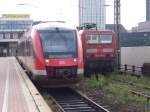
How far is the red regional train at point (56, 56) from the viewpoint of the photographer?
20875 millimetres

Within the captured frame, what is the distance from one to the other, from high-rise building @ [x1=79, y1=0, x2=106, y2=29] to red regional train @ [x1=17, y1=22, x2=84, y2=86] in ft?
73.1

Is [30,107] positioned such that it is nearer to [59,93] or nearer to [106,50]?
[59,93]

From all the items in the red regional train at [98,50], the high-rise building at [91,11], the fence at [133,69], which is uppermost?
the high-rise building at [91,11]

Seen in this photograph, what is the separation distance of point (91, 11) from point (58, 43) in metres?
26.6

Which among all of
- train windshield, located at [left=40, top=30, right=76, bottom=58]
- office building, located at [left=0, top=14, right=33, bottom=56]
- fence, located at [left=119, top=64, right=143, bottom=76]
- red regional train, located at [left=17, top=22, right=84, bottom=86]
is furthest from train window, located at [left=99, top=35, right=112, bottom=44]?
office building, located at [left=0, top=14, right=33, bottom=56]

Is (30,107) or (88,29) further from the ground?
(88,29)

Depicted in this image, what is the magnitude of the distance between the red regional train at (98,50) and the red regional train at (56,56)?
9.81 metres

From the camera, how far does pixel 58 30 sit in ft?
72.8

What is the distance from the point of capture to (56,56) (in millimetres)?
21188

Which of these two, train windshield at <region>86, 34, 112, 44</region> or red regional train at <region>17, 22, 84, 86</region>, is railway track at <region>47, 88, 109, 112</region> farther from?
train windshield at <region>86, 34, 112, 44</region>

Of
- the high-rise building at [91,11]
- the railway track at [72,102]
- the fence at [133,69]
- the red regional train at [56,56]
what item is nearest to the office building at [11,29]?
the high-rise building at [91,11]

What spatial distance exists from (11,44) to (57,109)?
109647mm

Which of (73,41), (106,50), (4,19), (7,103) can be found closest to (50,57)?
(73,41)

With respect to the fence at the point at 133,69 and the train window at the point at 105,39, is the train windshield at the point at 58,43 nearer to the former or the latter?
the train window at the point at 105,39
